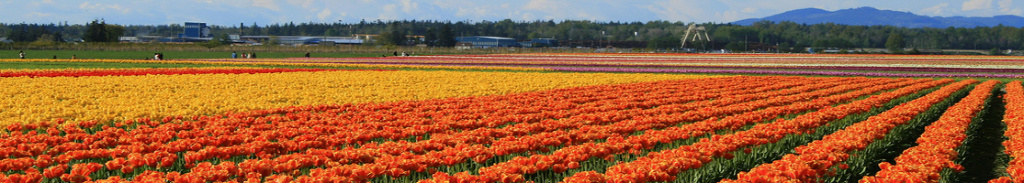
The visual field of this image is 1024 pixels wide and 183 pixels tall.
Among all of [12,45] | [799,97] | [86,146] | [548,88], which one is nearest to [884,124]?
[799,97]

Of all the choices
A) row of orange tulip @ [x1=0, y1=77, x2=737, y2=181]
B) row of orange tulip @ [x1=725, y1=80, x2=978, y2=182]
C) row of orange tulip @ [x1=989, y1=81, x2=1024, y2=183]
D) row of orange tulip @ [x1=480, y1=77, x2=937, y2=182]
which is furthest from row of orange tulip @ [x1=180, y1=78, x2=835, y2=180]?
row of orange tulip @ [x1=989, y1=81, x2=1024, y2=183]

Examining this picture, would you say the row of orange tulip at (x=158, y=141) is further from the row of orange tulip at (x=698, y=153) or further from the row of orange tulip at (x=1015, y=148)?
the row of orange tulip at (x=1015, y=148)

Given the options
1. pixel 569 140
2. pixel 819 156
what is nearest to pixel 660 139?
pixel 569 140

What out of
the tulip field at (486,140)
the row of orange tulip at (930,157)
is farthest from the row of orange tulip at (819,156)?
the row of orange tulip at (930,157)

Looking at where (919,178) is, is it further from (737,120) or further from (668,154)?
(737,120)

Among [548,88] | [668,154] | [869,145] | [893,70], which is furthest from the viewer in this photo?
[893,70]

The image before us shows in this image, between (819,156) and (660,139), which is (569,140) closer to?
(660,139)

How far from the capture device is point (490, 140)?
32.6ft

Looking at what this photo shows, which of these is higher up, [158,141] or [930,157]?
[930,157]

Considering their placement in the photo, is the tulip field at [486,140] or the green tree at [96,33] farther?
the green tree at [96,33]

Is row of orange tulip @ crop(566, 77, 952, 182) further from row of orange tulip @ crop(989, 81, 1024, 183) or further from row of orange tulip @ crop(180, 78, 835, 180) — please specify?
row of orange tulip @ crop(989, 81, 1024, 183)

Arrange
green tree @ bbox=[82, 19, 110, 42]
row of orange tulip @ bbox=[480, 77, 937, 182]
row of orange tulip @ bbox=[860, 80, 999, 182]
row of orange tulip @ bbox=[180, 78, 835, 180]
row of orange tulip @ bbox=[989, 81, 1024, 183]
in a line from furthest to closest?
green tree @ bbox=[82, 19, 110, 42] < row of orange tulip @ bbox=[989, 81, 1024, 183] < row of orange tulip @ bbox=[180, 78, 835, 180] < row of orange tulip @ bbox=[860, 80, 999, 182] < row of orange tulip @ bbox=[480, 77, 937, 182]

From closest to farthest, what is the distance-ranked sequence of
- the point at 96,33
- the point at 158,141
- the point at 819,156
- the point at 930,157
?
1. the point at 819,156
2. the point at 930,157
3. the point at 158,141
4. the point at 96,33

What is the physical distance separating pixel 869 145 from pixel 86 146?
8.29 meters
